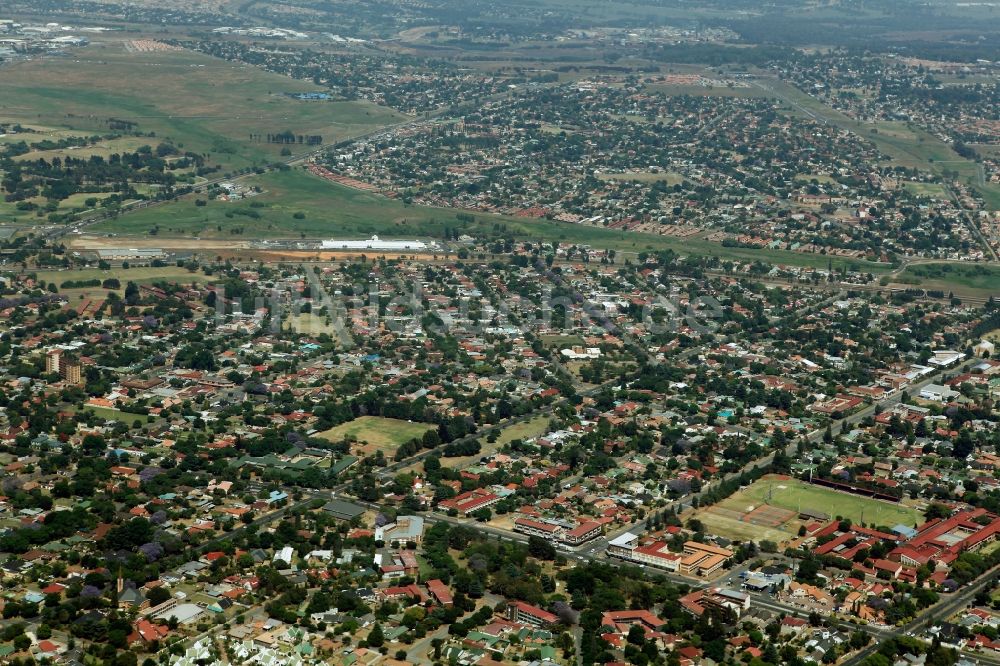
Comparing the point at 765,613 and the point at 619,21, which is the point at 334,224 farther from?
the point at 619,21

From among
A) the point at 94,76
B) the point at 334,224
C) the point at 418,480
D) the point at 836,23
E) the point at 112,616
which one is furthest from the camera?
the point at 836,23

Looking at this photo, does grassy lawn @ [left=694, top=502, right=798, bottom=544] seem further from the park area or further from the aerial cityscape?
the aerial cityscape

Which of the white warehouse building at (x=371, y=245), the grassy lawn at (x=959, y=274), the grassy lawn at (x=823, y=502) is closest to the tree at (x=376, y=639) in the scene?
the grassy lawn at (x=823, y=502)

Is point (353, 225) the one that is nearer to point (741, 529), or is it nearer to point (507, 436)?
point (507, 436)

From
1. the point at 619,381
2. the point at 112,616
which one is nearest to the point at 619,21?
the point at 619,381

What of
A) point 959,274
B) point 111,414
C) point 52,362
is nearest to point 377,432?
point 111,414

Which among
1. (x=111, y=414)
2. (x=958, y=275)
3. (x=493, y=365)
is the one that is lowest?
(x=111, y=414)
